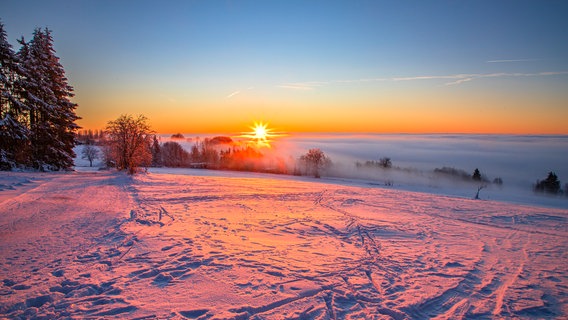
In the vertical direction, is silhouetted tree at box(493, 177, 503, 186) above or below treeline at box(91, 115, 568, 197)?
below

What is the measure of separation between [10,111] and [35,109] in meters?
2.02

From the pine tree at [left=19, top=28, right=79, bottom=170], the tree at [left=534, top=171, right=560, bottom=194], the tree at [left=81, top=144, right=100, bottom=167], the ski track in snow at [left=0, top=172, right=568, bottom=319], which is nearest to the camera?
the ski track in snow at [left=0, top=172, right=568, bottom=319]

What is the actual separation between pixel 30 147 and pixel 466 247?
39.4 metres

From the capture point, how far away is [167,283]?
6.70m

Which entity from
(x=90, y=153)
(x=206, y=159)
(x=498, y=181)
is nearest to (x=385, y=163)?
(x=498, y=181)

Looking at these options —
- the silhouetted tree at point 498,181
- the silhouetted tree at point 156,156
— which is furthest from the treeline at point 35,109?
the silhouetted tree at point 498,181

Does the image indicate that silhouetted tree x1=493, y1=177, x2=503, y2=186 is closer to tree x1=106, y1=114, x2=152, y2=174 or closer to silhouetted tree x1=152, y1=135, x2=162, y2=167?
tree x1=106, y1=114, x2=152, y2=174

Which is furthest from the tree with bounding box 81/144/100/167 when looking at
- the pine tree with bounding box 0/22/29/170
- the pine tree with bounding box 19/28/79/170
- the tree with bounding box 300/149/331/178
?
the tree with bounding box 300/149/331/178

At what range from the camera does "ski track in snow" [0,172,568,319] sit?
5.87m

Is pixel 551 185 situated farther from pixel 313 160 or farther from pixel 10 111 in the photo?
pixel 10 111

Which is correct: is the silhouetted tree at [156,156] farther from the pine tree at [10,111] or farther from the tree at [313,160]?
the pine tree at [10,111]

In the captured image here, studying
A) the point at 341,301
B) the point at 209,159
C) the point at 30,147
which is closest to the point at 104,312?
the point at 341,301

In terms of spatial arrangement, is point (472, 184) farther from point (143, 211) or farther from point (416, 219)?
point (143, 211)

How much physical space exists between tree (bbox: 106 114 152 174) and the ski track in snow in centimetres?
1547
